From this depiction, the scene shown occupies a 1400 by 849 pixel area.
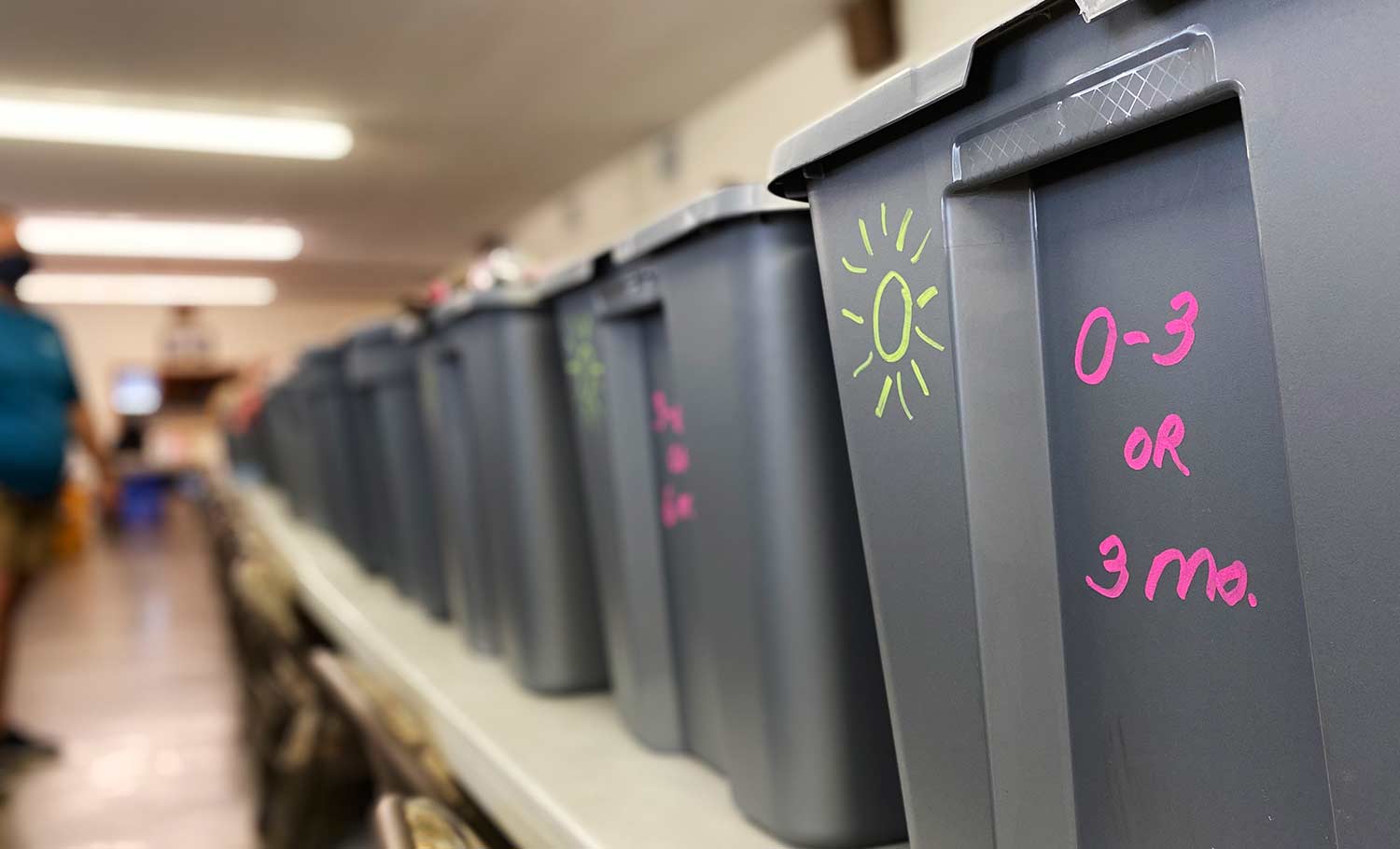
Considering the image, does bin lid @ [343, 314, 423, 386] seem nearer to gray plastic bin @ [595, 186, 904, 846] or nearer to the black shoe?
gray plastic bin @ [595, 186, 904, 846]

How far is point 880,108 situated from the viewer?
1.73 feet

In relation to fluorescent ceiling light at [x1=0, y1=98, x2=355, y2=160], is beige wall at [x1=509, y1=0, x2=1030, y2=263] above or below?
below

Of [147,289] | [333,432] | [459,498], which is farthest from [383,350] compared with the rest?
[147,289]

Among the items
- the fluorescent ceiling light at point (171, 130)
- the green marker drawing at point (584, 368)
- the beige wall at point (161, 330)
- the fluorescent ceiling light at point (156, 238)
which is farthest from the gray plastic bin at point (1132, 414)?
the beige wall at point (161, 330)

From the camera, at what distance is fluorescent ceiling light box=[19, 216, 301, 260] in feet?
25.5

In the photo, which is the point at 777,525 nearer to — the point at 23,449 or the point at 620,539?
the point at 620,539

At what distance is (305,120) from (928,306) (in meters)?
5.82

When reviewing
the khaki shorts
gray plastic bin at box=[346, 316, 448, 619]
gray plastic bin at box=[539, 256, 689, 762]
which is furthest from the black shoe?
gray plastic bin at box=[539, 256, 689, 762]

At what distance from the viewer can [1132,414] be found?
0.47 metres

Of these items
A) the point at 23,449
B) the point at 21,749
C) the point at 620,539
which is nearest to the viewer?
the point at 620,539

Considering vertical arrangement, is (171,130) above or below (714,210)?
above

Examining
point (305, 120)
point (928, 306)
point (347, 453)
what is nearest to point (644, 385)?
point (928, 306)

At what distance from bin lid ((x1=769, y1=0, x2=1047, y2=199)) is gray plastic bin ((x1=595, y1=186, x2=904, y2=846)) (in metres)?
0.05

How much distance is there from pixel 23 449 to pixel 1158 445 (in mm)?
3072
